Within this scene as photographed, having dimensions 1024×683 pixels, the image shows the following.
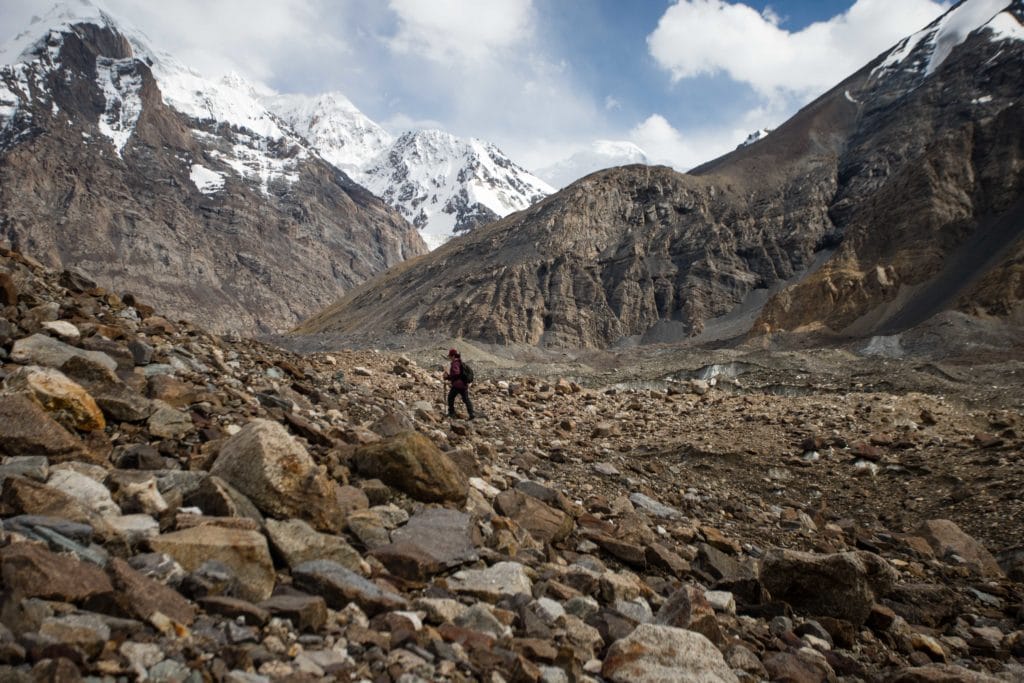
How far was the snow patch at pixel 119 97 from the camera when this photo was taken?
15700cm

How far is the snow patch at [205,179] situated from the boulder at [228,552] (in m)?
183

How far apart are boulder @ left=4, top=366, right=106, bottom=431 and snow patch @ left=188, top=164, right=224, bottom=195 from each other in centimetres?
18127

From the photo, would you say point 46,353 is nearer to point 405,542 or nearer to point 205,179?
point 405,542

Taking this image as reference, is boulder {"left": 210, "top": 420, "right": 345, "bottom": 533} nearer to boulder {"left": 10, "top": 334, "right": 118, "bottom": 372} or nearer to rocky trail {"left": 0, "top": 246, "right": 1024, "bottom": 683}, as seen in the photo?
rocky trail {"left": 0, "top": 246, "right": 1024, "bottom": 683}

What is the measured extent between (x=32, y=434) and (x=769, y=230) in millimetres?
80864

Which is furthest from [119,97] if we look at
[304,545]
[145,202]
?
[304,545]

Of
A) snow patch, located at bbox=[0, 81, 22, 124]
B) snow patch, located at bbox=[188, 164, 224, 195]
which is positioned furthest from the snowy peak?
snow patch, located at bbox=[0, 81, 22, 124]

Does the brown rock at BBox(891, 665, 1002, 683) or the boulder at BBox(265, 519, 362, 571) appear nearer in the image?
the boulder at BBox(265, 519, 362, 571)

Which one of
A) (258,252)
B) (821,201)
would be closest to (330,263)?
(258,252)

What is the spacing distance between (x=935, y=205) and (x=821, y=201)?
27.1 meters

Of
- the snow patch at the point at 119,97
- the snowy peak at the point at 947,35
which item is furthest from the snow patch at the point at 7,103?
the snowy peak at the point at 947,35

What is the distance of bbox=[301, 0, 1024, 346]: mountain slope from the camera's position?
50344mm

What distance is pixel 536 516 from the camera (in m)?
5.50

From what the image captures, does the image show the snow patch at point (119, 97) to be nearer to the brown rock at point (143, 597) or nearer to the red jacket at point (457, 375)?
the red jacket at point (457, 375)
